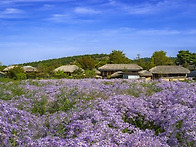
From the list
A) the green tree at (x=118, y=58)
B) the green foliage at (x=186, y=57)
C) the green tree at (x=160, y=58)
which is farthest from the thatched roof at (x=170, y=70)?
the green foliage at (x=186, y=57)

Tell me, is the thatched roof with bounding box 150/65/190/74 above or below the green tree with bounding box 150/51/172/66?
below

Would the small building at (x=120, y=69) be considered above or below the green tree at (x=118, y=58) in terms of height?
below

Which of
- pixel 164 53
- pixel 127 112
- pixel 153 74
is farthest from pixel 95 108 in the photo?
pixel 164 53

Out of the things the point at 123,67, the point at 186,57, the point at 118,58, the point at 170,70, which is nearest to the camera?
the point at 170,70

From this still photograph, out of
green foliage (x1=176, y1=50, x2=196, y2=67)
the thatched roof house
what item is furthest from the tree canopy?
the thatched roof house

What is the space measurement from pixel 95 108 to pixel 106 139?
1526 millimetres

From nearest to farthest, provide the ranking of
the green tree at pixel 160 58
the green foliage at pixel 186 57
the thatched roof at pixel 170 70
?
1. the thatched roof at pixel 170 70
2. the green tree at pixel 160 58
3. the green foliage at pixel 186 57

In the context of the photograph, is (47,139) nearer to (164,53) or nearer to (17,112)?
(17,112)

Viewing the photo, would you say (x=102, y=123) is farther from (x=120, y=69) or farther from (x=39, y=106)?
(x=120, y=69)

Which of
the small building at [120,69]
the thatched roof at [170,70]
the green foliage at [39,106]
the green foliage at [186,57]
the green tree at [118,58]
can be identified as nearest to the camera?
the green foliage at [39,106]

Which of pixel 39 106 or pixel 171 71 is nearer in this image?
pixel 39 106

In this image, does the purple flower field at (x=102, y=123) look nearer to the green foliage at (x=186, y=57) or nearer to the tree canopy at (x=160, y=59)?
the tree canopy at (x=160, y=59)

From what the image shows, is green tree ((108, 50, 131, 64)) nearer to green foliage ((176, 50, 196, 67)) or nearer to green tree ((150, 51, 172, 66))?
green tree ((150, 51, 172, 66))

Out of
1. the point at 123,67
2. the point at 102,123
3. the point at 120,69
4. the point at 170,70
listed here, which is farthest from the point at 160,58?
the point at 102,123
